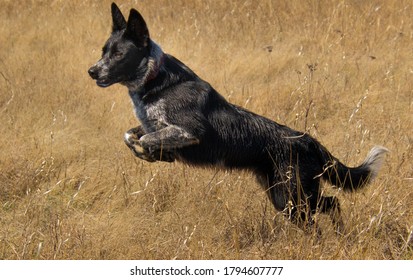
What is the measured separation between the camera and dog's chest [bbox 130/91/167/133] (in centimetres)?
467

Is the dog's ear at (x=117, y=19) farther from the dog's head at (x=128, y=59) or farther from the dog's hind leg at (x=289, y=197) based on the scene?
the dog's hind leg at (x=289, y=197)

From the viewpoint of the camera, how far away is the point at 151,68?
15.6ft

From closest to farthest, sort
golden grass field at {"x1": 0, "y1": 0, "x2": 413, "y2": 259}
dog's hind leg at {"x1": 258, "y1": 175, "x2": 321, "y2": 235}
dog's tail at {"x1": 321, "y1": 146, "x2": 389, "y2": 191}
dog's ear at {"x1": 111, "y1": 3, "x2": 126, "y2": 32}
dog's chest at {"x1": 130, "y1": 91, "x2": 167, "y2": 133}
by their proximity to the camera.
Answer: golden grass field at {"x1": 0, "y1": 0, "x2": 413, "y2": 259} → dog's hind leg at {"x1": 258, "y1": 175, "x2": 321, "y2": 235} → dog's chest at {"x1": 130, "y1": 91, "x2": 167, "y2": 133} → dog's tail at {"x1": 321, "y1": 146, "x2": 389, "y2": 191} → dog's ear at {"x1": 111, "y1": 3, "x2": 126, "y2": 32}

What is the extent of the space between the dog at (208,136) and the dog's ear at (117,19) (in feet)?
0.05

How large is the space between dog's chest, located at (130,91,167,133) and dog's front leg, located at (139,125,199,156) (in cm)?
10

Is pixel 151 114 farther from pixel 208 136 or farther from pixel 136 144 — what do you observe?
pixel 208 136

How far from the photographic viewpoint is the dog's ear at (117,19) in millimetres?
4883

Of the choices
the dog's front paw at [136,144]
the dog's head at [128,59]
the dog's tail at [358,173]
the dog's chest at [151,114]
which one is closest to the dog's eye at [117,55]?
the dog's head at [128,59]

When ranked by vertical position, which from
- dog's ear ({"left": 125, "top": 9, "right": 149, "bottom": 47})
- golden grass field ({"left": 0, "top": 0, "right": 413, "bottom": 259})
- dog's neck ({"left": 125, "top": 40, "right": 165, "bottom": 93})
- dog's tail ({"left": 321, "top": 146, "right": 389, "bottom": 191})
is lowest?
golden grass field ({"left": 0, "top": 0, "right": 413, "bottom": 259})

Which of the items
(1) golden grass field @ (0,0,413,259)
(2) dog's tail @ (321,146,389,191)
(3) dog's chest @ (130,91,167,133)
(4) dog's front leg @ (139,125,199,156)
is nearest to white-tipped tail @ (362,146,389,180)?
(2) dog's tail @ (321,146,389,191)

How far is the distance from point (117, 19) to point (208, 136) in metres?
1.10

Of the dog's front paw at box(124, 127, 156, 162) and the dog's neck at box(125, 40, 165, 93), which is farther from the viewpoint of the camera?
the dog's neck at box(125, 40, 165, 93)

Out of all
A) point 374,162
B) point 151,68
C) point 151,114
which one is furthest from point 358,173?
point 151,68

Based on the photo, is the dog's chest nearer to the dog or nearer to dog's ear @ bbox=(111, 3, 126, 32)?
the dog
